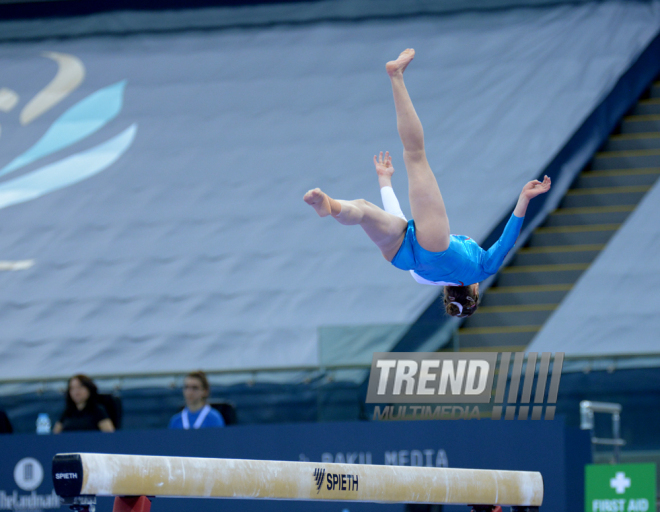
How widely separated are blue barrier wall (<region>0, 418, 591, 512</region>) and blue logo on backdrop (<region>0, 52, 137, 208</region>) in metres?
5.96

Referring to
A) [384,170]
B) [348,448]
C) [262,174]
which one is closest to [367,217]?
[384,170]

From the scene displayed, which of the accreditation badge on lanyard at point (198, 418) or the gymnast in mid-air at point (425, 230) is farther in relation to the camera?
the accreditation badge on lanyard at point (198, 418)

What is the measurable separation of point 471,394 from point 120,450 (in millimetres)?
2710

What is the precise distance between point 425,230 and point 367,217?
368mm

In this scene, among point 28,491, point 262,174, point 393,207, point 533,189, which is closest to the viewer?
point 533,189

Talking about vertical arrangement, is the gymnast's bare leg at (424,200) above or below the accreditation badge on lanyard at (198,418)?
above

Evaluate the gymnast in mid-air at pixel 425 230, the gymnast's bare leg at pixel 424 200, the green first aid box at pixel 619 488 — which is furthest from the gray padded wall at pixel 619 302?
A: the gymnast's bare leg at pixel 424 200

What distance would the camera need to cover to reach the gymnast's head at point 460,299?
4.73m

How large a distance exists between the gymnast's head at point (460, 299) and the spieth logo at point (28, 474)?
3.75 meters

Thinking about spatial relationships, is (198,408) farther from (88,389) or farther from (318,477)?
(318,477)

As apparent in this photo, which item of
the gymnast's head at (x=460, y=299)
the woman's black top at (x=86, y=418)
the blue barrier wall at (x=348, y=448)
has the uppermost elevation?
the gymnast's head at (x=460, y=299)

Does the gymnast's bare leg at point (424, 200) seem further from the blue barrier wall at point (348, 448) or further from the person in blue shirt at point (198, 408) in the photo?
the person in blue shirt at point (198, 408)

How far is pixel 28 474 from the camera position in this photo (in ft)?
21.9

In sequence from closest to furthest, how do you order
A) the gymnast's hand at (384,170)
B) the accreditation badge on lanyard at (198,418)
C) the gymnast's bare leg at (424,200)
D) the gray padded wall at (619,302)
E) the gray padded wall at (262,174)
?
the gymnast's bare leg at (424,200), the gymnast's hand at (384,170), the accreditation badge on lanyard at (198,418), the gray padded wall at (619,302), the gray padded wall at (262,174)
